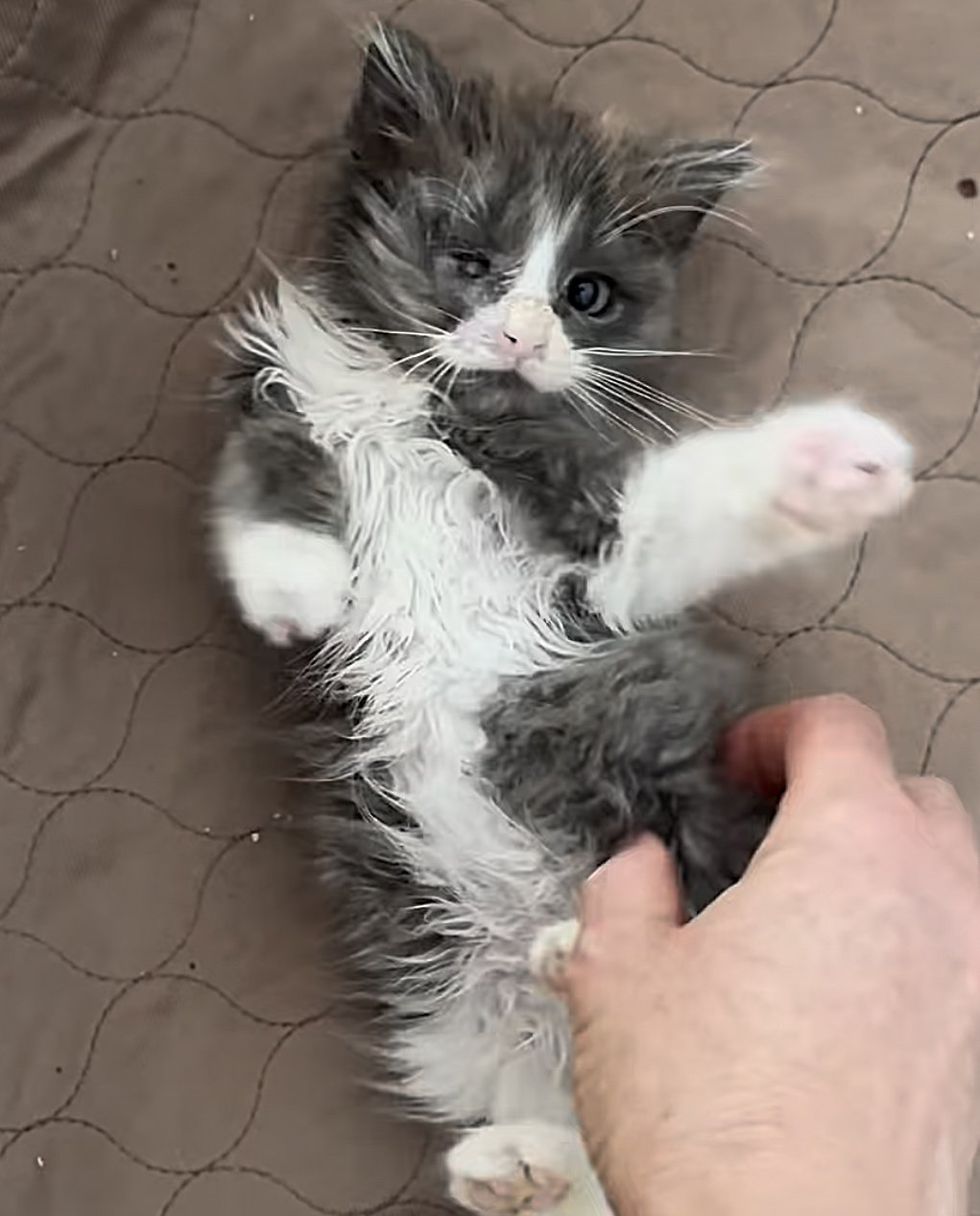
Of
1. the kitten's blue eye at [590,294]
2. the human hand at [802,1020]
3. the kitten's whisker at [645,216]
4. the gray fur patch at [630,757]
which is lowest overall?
the gray fur patch at [630,757]

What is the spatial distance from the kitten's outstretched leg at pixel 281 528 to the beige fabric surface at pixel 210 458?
143 mm

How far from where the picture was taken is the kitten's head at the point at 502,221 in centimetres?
118

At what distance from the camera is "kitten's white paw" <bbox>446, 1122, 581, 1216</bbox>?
1.15 m

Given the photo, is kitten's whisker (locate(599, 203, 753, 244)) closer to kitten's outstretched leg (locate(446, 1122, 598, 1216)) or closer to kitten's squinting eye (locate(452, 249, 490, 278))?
kitten's squinting eye (locate(452, 249, 490, 278))

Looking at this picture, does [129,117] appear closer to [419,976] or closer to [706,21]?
[706,21]

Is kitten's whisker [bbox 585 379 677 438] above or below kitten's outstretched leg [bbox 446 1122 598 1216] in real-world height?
above

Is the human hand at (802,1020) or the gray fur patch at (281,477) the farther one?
the gray fur patch at (281,477)

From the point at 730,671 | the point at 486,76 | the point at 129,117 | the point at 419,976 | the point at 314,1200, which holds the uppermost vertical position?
the point at 486,76

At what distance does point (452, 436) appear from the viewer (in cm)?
122

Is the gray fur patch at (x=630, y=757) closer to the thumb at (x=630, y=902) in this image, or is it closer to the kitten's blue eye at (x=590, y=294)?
the thumb at (x=630, y=902)

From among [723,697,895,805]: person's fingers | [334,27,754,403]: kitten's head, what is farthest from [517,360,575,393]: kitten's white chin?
[723,697,895,805]: person's fingers

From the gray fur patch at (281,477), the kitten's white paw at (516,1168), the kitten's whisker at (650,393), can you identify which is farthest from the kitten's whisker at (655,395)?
the kitten's white paw at (516,1168)

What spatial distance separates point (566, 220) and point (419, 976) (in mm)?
557

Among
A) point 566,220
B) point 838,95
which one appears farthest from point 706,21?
point 566,220
